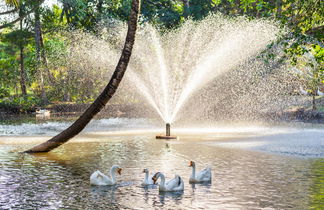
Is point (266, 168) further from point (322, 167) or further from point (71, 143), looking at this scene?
point (71, 143)

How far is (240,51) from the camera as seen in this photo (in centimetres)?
4106

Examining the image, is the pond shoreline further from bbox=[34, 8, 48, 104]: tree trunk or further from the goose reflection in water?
the goose reflection in water

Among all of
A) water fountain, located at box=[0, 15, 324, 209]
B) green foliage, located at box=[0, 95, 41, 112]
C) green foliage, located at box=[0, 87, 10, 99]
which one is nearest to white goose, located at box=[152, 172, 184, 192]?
water fountain, located at box=[0, 15, 324, 209]

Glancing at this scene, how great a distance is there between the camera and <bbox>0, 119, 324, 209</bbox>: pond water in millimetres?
11539

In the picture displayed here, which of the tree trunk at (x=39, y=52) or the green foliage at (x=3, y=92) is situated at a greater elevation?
the tree trunk at (x=39, y=52)

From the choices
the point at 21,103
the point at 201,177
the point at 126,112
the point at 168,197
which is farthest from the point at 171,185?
the point at 21,103

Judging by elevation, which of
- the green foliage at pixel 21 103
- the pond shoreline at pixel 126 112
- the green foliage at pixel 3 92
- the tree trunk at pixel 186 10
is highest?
the tree trunk at pixel 186 10

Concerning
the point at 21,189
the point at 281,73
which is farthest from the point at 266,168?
the point at 281,73

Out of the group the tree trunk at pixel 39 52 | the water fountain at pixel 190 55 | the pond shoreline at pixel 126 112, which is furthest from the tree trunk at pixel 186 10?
the tree trunk at pixel 39 52

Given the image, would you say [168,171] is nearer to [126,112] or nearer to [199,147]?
[199,147]

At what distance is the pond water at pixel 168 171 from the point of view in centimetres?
1154

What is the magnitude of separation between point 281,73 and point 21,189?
3493cm

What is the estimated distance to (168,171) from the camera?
1521cm

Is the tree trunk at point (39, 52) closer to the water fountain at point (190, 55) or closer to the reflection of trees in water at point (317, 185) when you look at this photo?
the water fountain at point (190, 55)
